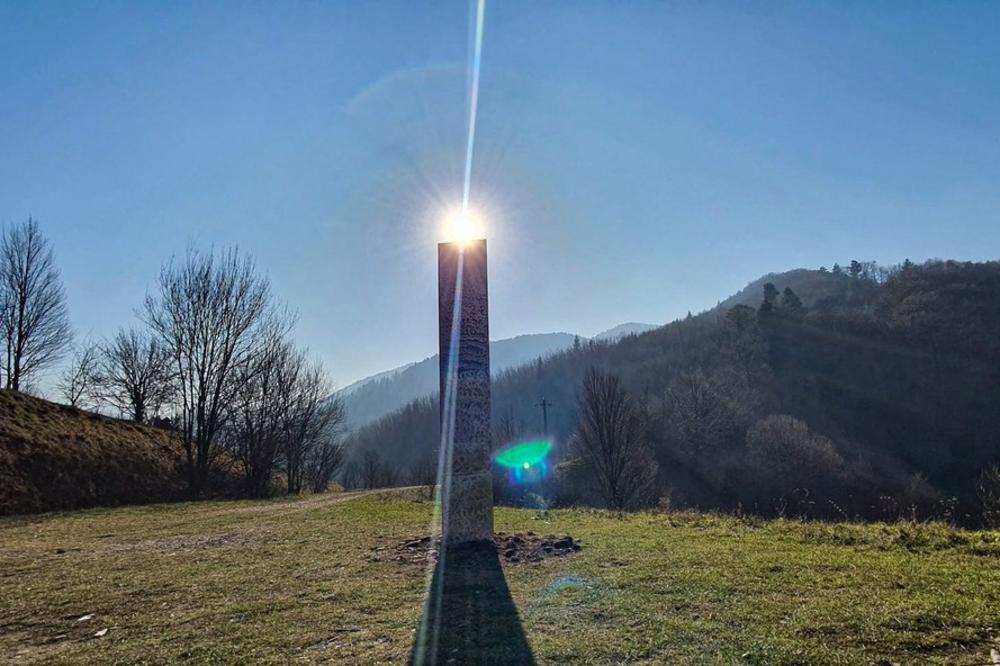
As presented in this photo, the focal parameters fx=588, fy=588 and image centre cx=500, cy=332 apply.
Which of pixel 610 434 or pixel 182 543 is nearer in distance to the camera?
pixel 182 543

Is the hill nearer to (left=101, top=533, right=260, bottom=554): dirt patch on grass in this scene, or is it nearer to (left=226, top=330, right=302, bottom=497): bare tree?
(left=226, top=330, right=302, bottom=497): bare tree

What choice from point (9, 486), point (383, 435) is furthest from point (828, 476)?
point (383, 435)

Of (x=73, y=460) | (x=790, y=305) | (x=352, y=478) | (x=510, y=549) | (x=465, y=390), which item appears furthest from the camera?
(x=790, y=305)

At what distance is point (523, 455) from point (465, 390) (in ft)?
140

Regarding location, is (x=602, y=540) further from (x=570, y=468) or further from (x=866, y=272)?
(x=866, y=272)

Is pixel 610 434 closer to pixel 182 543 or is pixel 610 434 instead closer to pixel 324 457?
pixel 182 543

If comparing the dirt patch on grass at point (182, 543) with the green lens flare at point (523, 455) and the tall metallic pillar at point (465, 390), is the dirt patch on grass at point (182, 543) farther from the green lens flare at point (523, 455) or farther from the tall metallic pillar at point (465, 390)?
the green lens flare at point (523, 455)

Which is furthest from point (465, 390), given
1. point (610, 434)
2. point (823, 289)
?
point (823, 289)

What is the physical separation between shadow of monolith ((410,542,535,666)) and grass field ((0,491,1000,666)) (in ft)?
0.21

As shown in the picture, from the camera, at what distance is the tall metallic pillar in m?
7.74

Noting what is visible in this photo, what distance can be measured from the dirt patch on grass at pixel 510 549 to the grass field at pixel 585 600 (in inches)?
5.4

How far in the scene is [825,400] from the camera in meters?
71.1

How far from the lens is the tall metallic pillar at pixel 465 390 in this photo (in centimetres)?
774

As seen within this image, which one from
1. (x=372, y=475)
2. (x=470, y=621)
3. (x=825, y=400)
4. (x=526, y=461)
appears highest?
(x=825, y=400)
